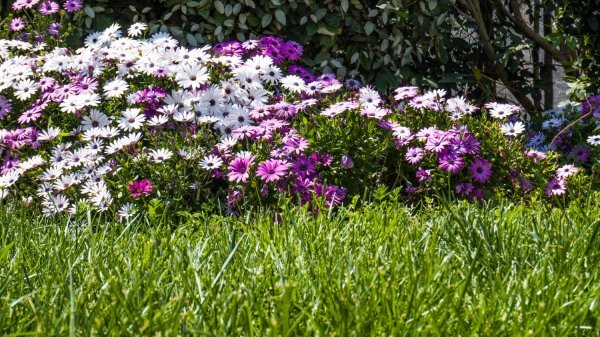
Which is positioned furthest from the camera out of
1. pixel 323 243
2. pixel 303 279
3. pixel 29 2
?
pixel 29 2

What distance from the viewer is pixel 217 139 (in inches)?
171

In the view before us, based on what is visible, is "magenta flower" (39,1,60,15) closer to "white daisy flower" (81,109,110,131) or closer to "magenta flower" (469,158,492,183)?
"white daisy flower" (81,109,110,131)

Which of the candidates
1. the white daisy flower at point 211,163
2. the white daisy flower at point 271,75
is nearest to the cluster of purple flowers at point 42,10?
the white daisy flower at point 271,75

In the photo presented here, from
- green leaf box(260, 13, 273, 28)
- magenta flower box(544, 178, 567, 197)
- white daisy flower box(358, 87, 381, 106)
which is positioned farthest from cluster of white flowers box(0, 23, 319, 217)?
magenta flower box(544, 178, 567, 197)

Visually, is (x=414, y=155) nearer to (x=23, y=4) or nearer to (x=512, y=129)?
(x=512, y=129)

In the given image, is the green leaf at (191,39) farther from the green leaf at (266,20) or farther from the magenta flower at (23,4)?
the magenta flower at (23,4)

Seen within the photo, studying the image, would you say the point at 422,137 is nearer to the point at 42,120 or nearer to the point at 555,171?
the point at 555,171

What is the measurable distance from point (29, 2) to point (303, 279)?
359 cm

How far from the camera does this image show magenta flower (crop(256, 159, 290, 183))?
3.81m

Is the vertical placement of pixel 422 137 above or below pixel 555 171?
above

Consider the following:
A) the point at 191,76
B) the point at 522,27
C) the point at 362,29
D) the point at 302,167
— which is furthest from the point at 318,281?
the point at 522,27

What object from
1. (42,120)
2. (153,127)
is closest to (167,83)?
(153,127)

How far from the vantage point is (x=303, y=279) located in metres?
2.40

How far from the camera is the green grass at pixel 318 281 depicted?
6.44 feet
